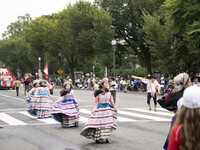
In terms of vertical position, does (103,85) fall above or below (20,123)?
above

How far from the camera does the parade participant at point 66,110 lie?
→ 1122cm

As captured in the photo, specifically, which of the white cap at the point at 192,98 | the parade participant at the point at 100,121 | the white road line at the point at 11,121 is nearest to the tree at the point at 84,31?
the white road line at the point at 11,121

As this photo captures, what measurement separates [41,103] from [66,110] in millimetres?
3116

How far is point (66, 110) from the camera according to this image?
36.9 ft

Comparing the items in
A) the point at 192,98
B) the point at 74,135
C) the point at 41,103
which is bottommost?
the point at 74,135

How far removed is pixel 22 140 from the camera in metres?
9.17

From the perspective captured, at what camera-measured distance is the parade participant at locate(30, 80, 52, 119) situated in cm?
1408

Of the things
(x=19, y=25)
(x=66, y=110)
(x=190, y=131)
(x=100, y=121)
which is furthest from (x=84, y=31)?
(x=19, y=25)

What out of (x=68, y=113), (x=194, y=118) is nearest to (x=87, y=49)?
(x=68, y=113)

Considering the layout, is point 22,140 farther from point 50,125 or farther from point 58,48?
point 58,48

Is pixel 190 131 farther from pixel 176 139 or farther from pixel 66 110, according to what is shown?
pixel 66 110

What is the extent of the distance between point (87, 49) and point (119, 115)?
106 ft

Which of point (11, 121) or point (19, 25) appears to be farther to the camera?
point (19, 25)

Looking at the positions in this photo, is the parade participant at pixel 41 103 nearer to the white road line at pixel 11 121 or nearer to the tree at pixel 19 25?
the white road line at pixel 11 121
